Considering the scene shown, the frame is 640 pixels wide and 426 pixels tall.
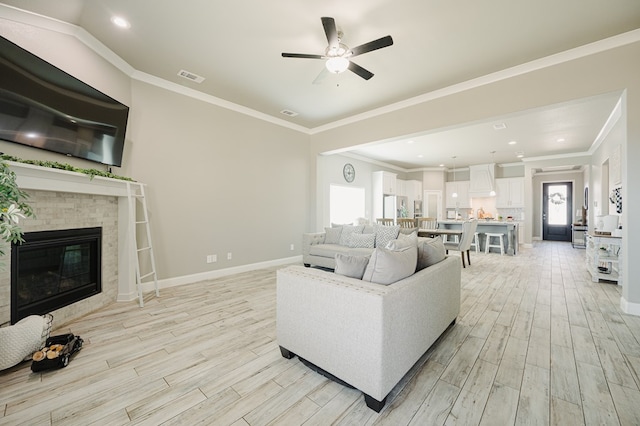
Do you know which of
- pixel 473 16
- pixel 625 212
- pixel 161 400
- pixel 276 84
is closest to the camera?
pixel 161 400

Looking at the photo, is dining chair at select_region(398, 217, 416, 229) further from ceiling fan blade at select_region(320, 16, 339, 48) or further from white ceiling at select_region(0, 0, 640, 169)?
ceiling fan blade at select_region(320, 16, 339, 48)

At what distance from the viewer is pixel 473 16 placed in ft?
8.25

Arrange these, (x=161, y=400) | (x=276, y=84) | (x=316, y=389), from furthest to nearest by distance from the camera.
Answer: (x=276, y=84) < (x=316, y=389) < (x=161, y=400)

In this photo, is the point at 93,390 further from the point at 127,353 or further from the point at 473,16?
the point at 473,16

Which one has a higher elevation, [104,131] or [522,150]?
[522,150]

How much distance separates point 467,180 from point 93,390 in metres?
11.2

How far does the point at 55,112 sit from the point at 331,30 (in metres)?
2.71

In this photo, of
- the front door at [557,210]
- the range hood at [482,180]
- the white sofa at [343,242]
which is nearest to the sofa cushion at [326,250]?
the white sofa at [343,242]

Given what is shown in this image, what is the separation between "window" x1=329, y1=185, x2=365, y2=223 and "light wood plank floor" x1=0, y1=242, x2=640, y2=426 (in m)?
4.67

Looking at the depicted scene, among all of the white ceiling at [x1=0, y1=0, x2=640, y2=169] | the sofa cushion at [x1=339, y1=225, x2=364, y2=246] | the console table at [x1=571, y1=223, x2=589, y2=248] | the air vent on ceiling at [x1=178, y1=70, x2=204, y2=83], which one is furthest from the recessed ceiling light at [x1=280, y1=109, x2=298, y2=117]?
the console table at [x1=571, y1=223, x2=589, y2=248]

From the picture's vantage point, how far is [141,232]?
3.66 meters

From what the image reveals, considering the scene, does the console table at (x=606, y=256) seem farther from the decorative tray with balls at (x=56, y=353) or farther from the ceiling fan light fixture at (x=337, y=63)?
the decorative tray with balls at (x=56, y=353)

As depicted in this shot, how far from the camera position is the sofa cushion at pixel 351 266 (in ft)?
6.39

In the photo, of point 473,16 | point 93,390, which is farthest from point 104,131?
point 473,16
